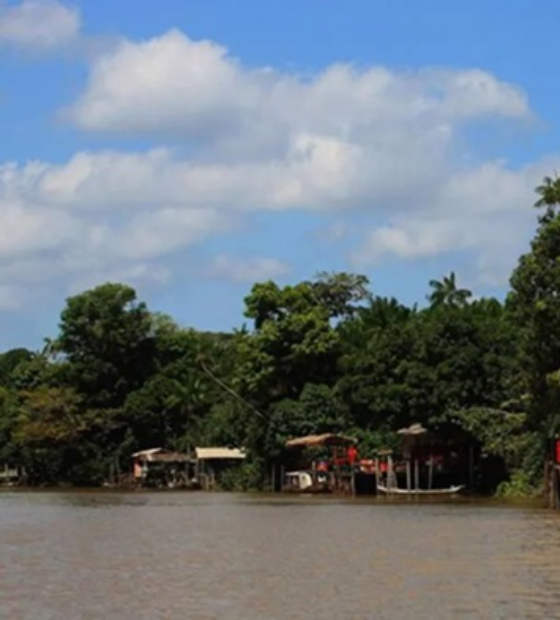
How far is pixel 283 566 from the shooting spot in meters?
20.7

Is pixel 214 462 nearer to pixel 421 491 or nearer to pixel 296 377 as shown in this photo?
pixel 296 377

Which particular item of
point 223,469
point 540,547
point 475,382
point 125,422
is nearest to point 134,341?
point 125,422

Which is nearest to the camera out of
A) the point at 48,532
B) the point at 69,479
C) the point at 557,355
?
the point at 48,532

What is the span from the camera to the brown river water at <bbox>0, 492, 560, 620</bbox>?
15742 mm

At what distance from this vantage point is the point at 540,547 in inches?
925

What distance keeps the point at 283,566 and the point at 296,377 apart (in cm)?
4034

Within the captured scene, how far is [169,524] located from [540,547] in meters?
11.3

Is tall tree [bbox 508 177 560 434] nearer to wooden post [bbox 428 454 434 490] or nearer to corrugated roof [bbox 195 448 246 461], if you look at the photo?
wooden post [bbox 428 454 434 490]

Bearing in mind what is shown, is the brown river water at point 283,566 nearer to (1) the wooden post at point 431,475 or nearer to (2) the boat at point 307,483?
(1) the wooden post at point 431,475

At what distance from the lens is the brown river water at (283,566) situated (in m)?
15.7

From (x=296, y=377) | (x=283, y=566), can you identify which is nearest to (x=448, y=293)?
(x=296, y=377)

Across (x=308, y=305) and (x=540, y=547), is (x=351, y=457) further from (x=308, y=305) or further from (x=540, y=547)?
(x=540, y=547)

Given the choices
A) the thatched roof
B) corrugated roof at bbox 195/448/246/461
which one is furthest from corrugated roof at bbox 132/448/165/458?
the thatched roof

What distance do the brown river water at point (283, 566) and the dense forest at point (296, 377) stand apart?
27.6 ft
